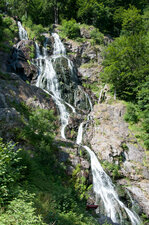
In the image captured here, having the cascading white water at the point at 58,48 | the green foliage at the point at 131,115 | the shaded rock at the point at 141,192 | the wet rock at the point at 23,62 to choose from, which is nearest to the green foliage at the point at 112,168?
the shaded rock at the point at 141,192

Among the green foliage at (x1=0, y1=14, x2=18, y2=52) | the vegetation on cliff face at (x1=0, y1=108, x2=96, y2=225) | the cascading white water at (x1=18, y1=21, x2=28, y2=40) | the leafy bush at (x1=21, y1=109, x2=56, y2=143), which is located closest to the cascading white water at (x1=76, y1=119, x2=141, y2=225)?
the vegetation on cliff face at (x1=0, y1=108, x2=96, y2=225)

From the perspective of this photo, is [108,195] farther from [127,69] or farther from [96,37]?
[96,37]

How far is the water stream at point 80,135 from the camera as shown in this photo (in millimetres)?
10011

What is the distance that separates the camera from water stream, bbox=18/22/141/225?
1001cm

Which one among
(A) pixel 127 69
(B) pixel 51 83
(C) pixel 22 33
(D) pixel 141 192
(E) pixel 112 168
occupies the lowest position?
(D) pixel 141 192

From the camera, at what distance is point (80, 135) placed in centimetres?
1647

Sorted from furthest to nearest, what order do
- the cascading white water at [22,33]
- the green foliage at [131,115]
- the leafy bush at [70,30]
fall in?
the leafy bush at [70,30] → the cascading white water at [22,33] → the green foliage at [131,115]

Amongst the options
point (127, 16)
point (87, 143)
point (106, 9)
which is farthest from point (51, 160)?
point (106, 9)

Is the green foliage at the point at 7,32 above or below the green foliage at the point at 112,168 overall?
above

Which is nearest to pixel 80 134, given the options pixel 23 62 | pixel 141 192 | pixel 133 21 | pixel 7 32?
pixel 141 192

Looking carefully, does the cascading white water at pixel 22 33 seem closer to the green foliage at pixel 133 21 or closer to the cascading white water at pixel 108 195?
the green foliage at pixel 133 21

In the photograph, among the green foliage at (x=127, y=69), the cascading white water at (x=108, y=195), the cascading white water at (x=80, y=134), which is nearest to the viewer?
the cascading white water at (x=108, y=195)

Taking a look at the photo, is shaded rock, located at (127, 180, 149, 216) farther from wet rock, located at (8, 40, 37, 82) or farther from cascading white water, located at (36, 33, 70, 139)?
wet rock, located at (8, 40, 37, 82)

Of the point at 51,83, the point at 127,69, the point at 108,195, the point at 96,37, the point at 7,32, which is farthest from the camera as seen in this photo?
the point at 96,37
